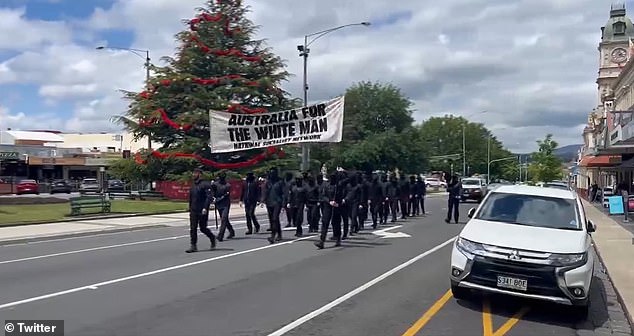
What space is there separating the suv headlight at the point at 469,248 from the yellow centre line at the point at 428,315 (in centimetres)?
87

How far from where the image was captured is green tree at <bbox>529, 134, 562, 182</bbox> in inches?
3446

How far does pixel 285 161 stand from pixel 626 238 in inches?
1192

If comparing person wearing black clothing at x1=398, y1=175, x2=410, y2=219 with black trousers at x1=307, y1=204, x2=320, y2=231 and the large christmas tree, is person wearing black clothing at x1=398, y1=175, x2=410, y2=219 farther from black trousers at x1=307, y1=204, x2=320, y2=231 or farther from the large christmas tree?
the large christmas tree

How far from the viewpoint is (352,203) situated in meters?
18.8

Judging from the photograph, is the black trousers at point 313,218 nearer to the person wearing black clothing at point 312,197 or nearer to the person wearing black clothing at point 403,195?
the person wearing black clothing at point 312,197

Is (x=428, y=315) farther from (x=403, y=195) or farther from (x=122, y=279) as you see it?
(x=403, y=195)

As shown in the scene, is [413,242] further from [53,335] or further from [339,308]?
[53,335]

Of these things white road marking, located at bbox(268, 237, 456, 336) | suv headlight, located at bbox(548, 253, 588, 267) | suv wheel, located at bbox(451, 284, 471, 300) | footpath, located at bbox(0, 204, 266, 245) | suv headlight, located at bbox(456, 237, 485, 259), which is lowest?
white road marking, located at bbox(268, 237, 456, 336)

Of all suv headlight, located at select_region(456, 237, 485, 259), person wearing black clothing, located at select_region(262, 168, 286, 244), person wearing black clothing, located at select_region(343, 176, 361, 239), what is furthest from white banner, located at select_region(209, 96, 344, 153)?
suv headlight, located at select_region(456, 237, 485, 259)

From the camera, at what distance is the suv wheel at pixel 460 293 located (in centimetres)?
995

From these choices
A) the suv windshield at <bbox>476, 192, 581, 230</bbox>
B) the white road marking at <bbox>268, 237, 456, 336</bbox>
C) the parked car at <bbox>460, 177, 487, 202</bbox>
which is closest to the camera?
the white road marking at <bbox>268, 237, 456, 336</bbox>

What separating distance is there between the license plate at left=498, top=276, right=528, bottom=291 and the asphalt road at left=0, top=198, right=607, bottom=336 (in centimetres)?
45

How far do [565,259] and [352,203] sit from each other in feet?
33.0

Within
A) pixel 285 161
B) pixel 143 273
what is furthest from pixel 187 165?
pixel 143 273
